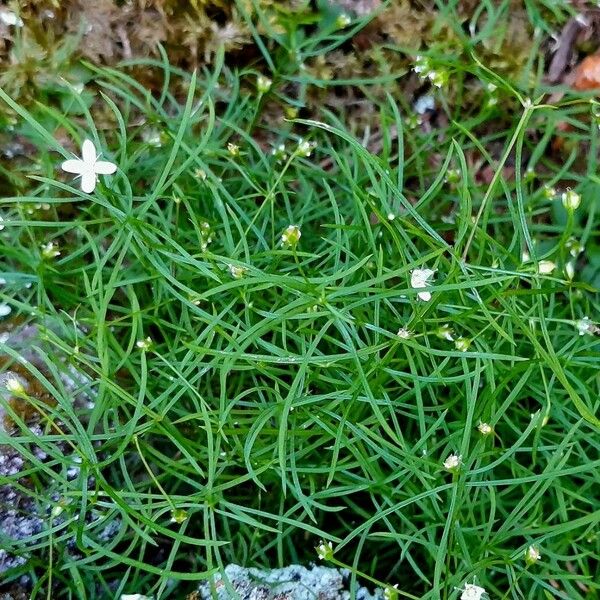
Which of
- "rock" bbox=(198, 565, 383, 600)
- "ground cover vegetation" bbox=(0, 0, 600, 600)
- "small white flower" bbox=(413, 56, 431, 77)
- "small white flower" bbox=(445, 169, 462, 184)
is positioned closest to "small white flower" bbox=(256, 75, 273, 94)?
"ground cover vegetation" bbox=(0, 0, 600, 600)

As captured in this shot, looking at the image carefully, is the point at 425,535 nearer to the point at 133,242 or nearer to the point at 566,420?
the point at 566,420

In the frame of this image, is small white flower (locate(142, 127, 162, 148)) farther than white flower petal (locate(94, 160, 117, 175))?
Yes

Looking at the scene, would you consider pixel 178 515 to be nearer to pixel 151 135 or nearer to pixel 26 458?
pixel 26 458

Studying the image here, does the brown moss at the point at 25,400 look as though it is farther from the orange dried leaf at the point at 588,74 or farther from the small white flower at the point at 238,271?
the orange dried leaf at the point at 588,74

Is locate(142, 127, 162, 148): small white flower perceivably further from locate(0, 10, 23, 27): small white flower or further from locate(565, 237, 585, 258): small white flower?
locate(565, 237, 585, 258): small white flower

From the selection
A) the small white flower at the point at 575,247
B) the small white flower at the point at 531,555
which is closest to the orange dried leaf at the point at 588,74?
the small white flower at the point at 575,247
